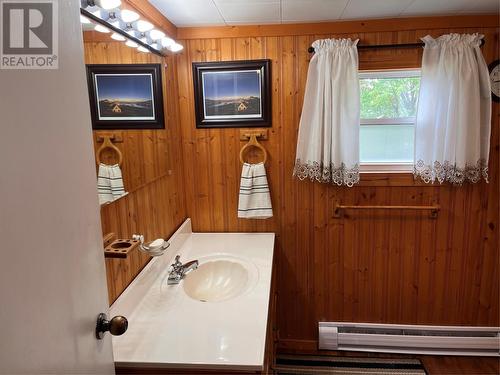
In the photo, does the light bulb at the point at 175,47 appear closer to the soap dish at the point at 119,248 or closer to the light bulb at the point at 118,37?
the light bulb at the point at 118,37

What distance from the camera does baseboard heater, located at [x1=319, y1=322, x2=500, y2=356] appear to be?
240 cm

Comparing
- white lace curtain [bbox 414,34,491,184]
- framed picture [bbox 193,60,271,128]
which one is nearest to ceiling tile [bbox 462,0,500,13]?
white lace curtain [bbox 414,34,491,184]

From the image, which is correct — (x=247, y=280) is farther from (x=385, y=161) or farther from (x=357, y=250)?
(x=385, y=161)

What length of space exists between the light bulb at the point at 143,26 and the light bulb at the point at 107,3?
8.9 inches

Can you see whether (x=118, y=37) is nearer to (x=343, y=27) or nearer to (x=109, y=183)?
(x=109, y=183)

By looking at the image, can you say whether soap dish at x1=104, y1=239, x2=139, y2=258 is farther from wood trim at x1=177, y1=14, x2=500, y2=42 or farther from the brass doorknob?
wood trim at x1=177, y1=14, x2=500, y2=42

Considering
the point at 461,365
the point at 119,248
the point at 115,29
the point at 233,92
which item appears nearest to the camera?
the point at 119,248

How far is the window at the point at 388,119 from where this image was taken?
2.25 m

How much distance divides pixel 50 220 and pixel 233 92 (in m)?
1.69

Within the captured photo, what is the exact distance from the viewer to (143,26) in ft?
5.35

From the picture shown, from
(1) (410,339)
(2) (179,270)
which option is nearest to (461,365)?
(1) (410,339)

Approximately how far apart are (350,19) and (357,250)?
1441 millimetres

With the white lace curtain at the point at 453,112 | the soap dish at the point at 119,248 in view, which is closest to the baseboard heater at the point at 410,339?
the white lace curtain at the point at 453,112

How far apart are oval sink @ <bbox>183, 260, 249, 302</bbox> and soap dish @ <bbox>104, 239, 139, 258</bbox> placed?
21.6 inches
